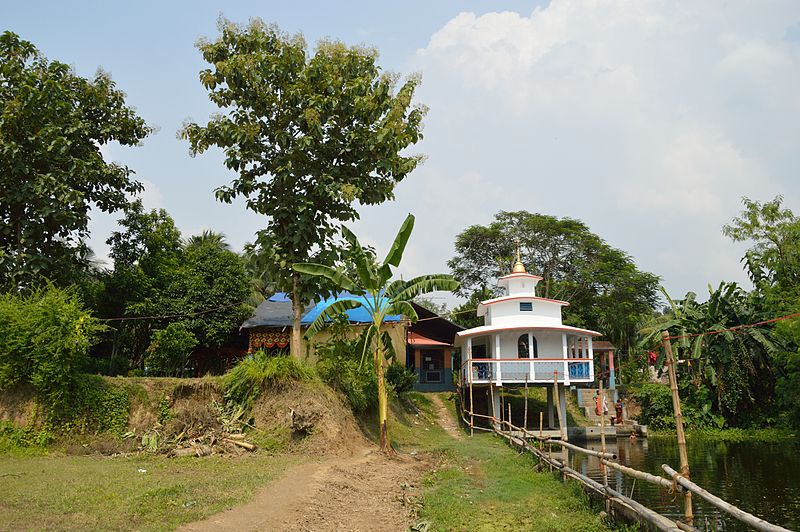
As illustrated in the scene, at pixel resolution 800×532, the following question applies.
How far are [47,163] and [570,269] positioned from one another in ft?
101

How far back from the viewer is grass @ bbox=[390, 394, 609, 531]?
1054 centimetres

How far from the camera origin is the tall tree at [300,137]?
2094 centimetres

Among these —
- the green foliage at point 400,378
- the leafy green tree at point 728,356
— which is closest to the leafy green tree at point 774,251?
the leafy green tree at point 728,356

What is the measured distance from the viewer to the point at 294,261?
70.2 ft

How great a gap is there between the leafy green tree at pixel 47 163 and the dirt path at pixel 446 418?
1633 cm

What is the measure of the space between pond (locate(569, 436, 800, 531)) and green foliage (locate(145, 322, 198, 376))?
16049 mm

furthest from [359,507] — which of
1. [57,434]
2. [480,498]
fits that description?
[57,434]

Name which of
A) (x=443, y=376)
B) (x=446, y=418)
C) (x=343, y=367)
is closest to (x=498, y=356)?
(x=446, y=418)

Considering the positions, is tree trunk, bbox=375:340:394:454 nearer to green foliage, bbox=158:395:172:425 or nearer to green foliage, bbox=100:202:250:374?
green foliage, bbox=158:395:172:425

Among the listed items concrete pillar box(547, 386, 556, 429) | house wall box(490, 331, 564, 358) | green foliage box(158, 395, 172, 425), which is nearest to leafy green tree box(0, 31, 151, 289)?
green foliage box(158, 395, 172, 425)

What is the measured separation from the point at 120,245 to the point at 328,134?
41.0 feet

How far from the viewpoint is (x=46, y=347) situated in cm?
1675

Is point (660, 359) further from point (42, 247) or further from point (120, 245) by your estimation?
point (42, 247)

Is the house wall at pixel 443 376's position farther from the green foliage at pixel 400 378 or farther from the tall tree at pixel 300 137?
the tall tree at pixel 300 137
